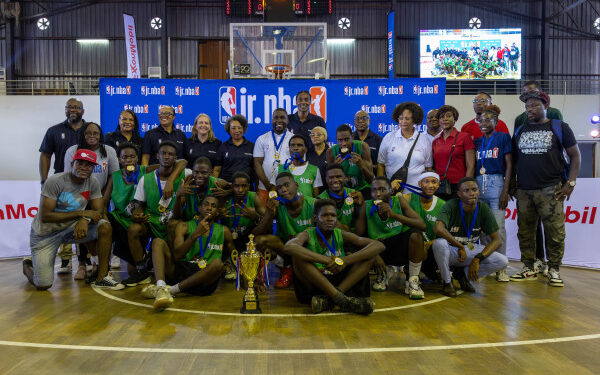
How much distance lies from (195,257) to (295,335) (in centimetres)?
171

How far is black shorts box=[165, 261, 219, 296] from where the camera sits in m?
4.91

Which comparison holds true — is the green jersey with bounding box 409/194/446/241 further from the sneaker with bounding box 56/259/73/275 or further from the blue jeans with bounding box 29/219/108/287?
the sneaker with bounding box 56/259/73/275

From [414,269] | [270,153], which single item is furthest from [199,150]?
[414,269]

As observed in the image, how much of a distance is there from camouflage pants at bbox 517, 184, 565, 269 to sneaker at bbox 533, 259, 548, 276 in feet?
0.32

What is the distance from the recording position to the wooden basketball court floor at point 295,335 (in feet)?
9.96

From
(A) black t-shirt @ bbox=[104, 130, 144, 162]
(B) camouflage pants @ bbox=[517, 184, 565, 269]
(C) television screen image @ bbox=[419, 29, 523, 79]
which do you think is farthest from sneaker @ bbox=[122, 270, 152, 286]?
(C) television screen image @ bbox=[419, 29, 523, 79]

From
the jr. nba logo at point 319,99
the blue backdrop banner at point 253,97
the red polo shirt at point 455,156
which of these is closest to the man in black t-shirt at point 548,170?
the red polo shirt at point 455,156

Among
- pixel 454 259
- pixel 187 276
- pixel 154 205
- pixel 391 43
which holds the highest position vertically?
pixel 391 43

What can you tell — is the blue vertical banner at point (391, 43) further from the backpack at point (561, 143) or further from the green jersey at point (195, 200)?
the green jersey at point (195, 200)

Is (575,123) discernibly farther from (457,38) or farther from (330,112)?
(330,112)

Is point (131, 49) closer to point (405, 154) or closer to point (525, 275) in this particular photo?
point (405, 154)

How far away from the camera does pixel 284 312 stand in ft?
14.3

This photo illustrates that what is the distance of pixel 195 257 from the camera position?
16.3ft

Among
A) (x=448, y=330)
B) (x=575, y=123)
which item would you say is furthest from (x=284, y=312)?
(x=575, y=123)
